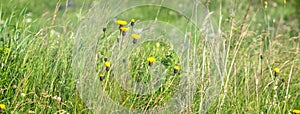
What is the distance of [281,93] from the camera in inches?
133

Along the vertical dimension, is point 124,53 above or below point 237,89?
above

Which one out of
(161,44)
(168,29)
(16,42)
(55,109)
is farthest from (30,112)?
(168,29)

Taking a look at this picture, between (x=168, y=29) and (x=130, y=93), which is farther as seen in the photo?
(x=168, y=29)

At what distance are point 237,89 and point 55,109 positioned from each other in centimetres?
108

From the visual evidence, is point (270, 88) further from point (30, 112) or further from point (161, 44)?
point (30, 112)

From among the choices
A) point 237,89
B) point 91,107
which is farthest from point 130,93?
point 237,89

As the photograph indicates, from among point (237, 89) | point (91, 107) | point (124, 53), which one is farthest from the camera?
point (237, 89)

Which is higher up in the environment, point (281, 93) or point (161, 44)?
point (161, 44)

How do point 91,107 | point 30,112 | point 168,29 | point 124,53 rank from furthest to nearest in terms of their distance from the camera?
point 168,29, point 124,53, point 91,107, point 30,112

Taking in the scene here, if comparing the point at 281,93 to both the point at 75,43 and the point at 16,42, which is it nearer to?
the point at 75,43

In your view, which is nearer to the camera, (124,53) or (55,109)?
(55,109)

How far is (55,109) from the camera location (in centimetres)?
290

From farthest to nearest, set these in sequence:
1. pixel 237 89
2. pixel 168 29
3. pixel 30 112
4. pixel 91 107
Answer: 1. pixel 168 29
2. pixel 237 89
3. pixel 91 107
4. pixel 30 112

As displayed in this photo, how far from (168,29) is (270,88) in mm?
857
